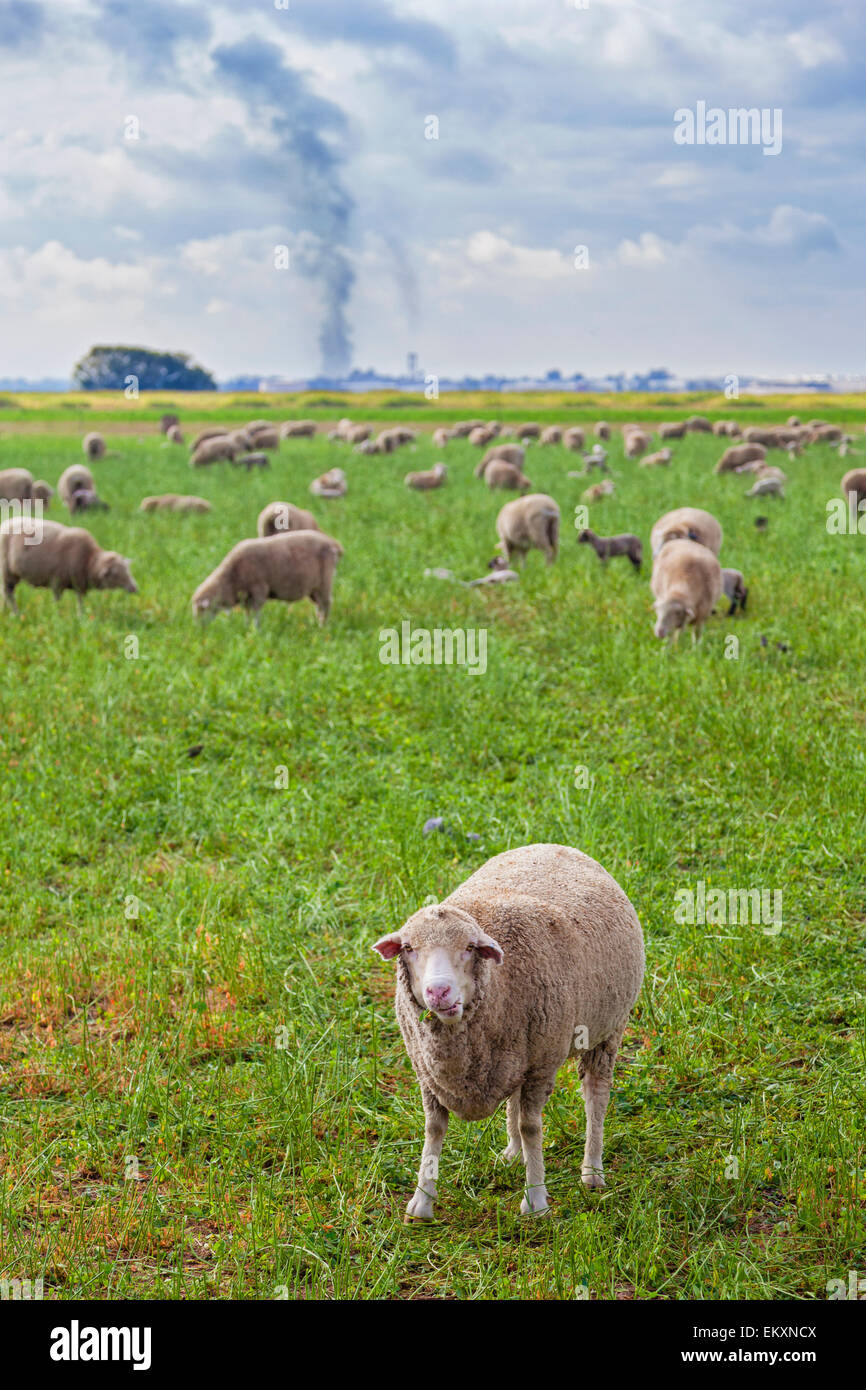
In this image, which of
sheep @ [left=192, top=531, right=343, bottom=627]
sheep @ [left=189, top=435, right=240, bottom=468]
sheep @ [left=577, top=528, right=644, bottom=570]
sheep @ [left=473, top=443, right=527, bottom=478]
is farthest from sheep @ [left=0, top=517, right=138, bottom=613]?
sheep @ [left=189, top=435, right=240, bottom=468]

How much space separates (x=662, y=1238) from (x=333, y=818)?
468 centimetres

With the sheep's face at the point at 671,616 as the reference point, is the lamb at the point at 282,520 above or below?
above

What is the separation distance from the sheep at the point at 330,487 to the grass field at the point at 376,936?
12.7 meters

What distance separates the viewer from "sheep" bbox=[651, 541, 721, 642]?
12.2 meters

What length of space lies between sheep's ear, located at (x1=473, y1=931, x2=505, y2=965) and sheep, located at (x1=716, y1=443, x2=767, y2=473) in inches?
1164

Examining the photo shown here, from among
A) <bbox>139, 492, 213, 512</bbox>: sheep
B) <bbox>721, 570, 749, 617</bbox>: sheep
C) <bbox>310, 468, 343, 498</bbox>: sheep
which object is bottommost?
<bbox>721, 570, 749, 617</bbox>: sheep

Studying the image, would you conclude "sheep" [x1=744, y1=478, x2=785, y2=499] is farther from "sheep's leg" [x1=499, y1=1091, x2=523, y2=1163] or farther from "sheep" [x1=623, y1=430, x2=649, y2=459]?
"sheep's leg" [x1=499, y1=1091, x2=523, y2=1163]

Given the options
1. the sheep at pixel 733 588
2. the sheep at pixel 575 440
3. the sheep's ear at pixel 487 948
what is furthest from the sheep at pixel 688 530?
the sheep at pixel 575 440

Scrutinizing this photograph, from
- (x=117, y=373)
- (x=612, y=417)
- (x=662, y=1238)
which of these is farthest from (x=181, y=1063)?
(x=117, y=373)

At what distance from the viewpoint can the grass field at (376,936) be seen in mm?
4266

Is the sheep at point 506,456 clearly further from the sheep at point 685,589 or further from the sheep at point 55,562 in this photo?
the sheep at point 685,589

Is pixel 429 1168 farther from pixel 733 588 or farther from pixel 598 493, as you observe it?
pixel 598 493

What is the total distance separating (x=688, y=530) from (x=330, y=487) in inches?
594
